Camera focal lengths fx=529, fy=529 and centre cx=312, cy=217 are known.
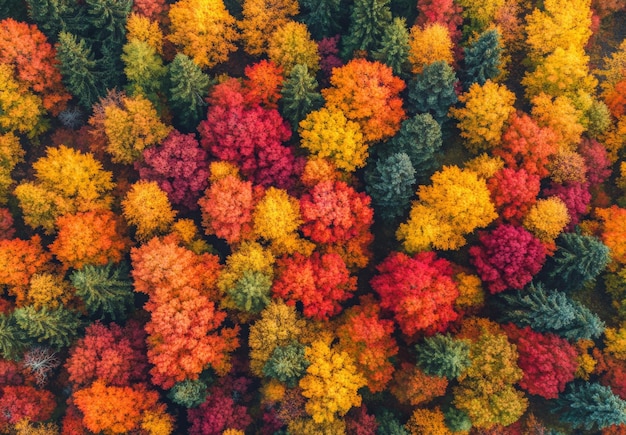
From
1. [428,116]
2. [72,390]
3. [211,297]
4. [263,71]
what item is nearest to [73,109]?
[263,71]

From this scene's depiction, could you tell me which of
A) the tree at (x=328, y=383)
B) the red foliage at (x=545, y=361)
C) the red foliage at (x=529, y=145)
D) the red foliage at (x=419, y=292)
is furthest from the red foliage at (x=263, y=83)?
the red foliage at (x=545, y=361)

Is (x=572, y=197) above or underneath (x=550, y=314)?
above

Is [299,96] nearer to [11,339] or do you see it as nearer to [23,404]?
[11,339]

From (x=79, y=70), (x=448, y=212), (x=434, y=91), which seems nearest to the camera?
(x=448, y=212)

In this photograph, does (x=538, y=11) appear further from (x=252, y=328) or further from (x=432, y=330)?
(x=252, y=328)

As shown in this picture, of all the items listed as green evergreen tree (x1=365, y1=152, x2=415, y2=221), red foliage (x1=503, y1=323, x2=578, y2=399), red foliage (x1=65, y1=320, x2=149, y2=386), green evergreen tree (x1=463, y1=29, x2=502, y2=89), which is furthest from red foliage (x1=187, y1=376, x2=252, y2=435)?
green evergreen tree (x1=463, y1=29, x2=502, y2=89)

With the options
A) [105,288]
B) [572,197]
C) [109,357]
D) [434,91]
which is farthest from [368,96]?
[109,357]

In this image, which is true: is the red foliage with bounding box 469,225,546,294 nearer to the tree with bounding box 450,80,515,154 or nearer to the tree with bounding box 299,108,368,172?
the tree with bounding box 450,80,515,154
